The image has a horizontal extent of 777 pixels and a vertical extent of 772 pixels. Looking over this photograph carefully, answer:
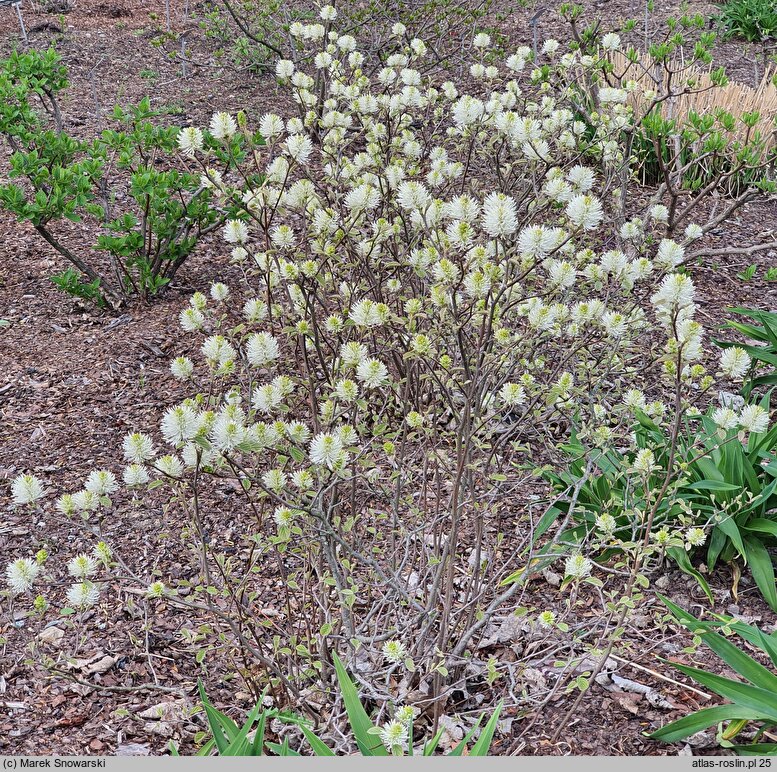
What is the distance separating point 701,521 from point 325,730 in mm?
Result: 1567

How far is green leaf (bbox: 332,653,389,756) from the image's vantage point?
182 cm

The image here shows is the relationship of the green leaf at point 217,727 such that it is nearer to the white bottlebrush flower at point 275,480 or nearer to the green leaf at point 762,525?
the white bottlebrush flower at point 275,480

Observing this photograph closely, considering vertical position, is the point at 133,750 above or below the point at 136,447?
below

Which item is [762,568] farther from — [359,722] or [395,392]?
[359,722]

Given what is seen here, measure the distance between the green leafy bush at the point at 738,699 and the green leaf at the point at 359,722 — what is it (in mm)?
846

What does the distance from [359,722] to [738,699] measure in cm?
102

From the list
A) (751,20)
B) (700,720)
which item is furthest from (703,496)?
(751,20)

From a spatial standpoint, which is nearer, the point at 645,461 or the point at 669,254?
the point at 645,461

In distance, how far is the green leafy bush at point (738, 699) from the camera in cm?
205

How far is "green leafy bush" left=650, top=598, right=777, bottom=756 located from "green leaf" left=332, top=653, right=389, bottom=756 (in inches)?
33.3

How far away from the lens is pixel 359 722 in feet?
6.13

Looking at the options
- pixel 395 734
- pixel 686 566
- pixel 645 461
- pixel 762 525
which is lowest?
pixel 686 566

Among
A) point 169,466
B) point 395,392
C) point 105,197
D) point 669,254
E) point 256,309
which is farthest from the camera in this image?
point 105,197

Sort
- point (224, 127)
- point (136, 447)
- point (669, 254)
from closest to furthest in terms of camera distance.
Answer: point (136, 447) < point (224, 127) < point (669, 254)
